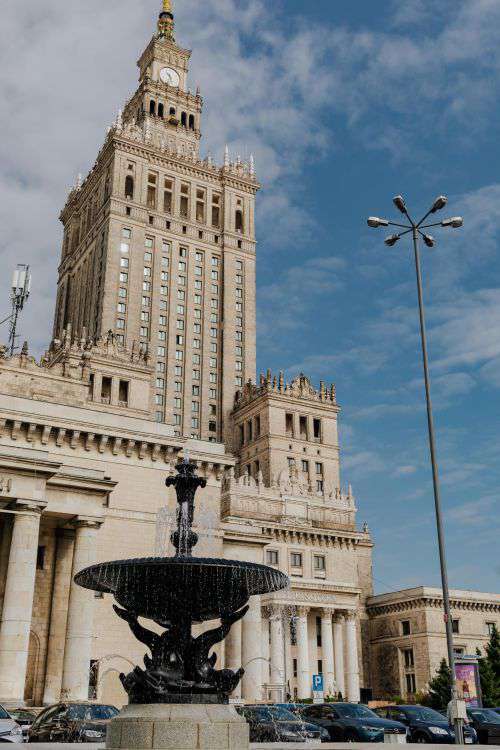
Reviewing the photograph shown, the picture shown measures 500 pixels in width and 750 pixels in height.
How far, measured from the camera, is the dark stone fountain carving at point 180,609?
15.5m

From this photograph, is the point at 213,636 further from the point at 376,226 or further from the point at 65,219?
the point at 65,219

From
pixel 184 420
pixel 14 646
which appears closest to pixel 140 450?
pixel 14 646

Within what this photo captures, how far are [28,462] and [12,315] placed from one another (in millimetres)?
30026

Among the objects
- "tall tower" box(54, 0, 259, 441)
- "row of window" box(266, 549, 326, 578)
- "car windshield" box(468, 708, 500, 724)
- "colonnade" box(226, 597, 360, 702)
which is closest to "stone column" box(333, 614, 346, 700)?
"colonnade" box(226, 597, 360, 702)

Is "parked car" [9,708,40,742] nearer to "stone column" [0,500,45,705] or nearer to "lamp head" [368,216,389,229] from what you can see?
"stone column" [0,500,45,705]

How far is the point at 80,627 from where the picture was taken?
34188 millimetres

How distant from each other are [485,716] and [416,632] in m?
48.7

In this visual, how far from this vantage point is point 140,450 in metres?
44.6

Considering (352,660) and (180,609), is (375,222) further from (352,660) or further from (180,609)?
(352,660)

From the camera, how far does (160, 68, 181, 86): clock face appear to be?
118m

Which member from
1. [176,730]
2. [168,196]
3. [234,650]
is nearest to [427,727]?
[176,730]

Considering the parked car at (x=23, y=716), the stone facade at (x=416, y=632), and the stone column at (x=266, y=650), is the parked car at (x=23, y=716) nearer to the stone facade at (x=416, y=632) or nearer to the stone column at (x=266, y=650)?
the stone column at (x=266, y=650)

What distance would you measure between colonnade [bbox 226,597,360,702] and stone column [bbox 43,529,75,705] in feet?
91.1

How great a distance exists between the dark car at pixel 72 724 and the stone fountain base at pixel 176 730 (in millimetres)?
5716
